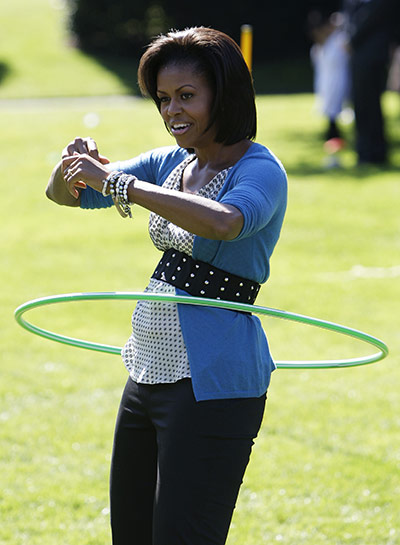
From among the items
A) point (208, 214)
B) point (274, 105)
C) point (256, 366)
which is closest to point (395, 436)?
point (256, 366)

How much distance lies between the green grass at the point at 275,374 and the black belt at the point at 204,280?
73.7 inches

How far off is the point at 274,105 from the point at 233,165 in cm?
1859

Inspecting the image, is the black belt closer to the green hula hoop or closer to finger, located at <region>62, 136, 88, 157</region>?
the green hula hoop

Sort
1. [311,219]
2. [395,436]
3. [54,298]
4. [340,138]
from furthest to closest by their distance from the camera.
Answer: [340,138]
[311,219]
[395,436]
[54,298]

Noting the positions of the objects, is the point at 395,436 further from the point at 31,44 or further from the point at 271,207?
the point at 31,44

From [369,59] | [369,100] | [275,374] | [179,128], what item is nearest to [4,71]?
[369,100]

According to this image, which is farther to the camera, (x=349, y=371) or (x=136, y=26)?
(x=136, y=26)

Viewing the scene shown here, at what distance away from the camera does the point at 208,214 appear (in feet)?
8.18

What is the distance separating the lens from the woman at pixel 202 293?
2680mm

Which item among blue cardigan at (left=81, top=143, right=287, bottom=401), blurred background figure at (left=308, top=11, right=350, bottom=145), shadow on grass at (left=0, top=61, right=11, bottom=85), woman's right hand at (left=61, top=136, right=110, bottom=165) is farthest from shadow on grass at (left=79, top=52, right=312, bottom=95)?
blue cardigan at (left=81, top=143, right=287, bottom=401)

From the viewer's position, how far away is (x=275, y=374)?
21.4ft

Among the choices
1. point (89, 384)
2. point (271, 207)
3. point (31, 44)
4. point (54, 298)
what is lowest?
point (31, 44)

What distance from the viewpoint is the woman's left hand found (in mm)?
2652

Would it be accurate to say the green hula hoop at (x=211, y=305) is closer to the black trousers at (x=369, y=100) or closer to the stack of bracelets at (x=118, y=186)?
the stack of bracelets at (x=118, y=186)
